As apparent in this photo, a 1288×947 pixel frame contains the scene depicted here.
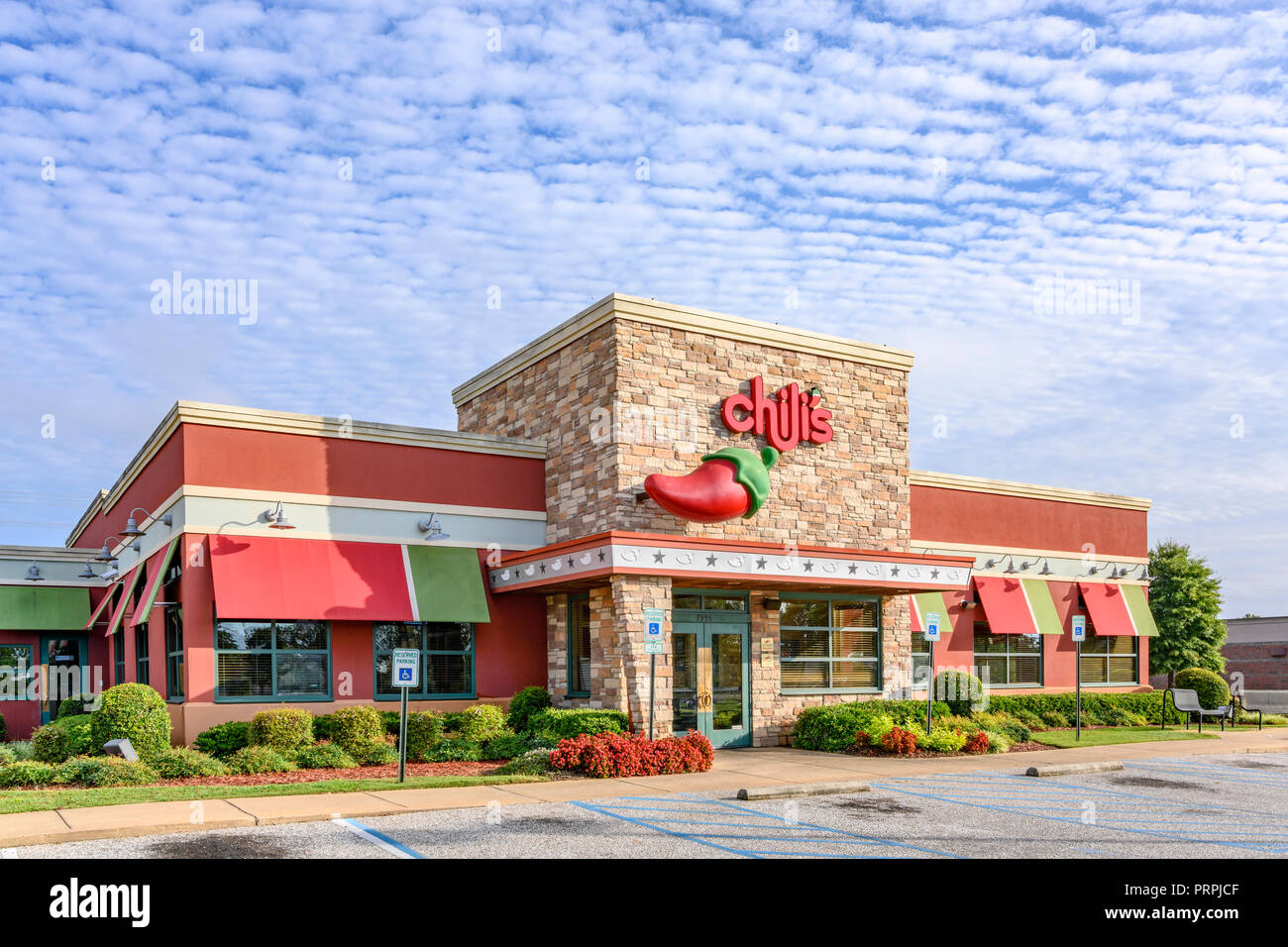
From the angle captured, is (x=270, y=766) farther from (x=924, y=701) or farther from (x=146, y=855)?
(x=924, y=701)

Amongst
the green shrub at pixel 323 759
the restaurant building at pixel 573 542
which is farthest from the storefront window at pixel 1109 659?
the green shrub at pixel 323 759

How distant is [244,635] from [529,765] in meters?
5.77

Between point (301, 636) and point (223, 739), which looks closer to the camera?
point (223, 739)

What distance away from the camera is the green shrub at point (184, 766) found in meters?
16.2

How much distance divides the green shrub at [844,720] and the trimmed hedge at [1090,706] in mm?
5545

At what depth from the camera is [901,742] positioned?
19.6 metres

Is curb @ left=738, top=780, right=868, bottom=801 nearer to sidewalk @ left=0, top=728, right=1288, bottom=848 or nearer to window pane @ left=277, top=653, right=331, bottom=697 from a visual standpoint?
sidewalk @ left=0, top=728, right=1288, bottom=848

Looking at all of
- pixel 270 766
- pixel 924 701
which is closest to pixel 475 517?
pixel 270 766

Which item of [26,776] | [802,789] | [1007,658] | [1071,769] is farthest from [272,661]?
[1007,658]

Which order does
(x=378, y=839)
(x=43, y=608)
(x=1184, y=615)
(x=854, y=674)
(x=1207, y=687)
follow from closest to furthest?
(x=378, y=839) < (x=854, y=674) < (x=43, y=608) < (x=1207, y=687) < (x=1184, y=615)

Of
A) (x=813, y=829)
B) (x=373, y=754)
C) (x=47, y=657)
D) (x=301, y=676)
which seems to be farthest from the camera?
(x=47, y=657)

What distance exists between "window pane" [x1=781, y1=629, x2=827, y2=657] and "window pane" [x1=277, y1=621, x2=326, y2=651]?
29.0ft

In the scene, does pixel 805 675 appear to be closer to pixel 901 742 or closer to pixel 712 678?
pixel 712 678
